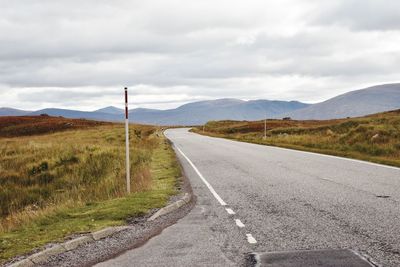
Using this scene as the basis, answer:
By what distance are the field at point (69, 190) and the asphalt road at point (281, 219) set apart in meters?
1.39

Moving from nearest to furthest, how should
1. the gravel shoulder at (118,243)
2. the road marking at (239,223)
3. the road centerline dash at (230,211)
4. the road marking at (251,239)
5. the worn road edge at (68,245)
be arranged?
the worn road edge at (68,245)
the gravel shoulder at (118,243)
the road marking at (251,239)
the road marking at (239,223)
the road centerline dash at (230,211)

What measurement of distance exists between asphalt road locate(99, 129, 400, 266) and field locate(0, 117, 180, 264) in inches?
54.6

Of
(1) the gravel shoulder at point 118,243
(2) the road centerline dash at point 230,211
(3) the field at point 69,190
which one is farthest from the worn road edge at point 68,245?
(2) the road centerline dash at point 230,211

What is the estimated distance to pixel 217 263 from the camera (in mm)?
6137

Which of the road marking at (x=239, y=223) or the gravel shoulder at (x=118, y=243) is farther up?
the road marking at (x=239, y=223)

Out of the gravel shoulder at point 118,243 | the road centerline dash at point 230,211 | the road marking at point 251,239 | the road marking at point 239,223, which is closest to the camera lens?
the gravel shoulder at point 118,243

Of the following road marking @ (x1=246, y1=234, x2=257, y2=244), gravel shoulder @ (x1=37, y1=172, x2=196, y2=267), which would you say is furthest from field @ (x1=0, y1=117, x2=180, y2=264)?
road marking @ (x1=246, y1=234, x2=257, y2=244)

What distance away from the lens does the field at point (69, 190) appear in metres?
8.37

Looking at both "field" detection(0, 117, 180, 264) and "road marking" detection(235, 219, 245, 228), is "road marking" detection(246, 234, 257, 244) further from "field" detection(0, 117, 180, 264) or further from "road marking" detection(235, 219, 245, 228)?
"field" detection(0, 117, 180, 264)

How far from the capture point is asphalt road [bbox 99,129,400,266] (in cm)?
663

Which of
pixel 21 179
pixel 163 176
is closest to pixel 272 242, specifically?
pixel 163 176

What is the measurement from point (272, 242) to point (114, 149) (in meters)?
21.7

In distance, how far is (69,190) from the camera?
18.0 metres

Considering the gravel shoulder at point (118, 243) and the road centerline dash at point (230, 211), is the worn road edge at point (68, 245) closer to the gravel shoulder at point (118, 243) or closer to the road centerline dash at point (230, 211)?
the gravel shoulder at point (118, 243)
